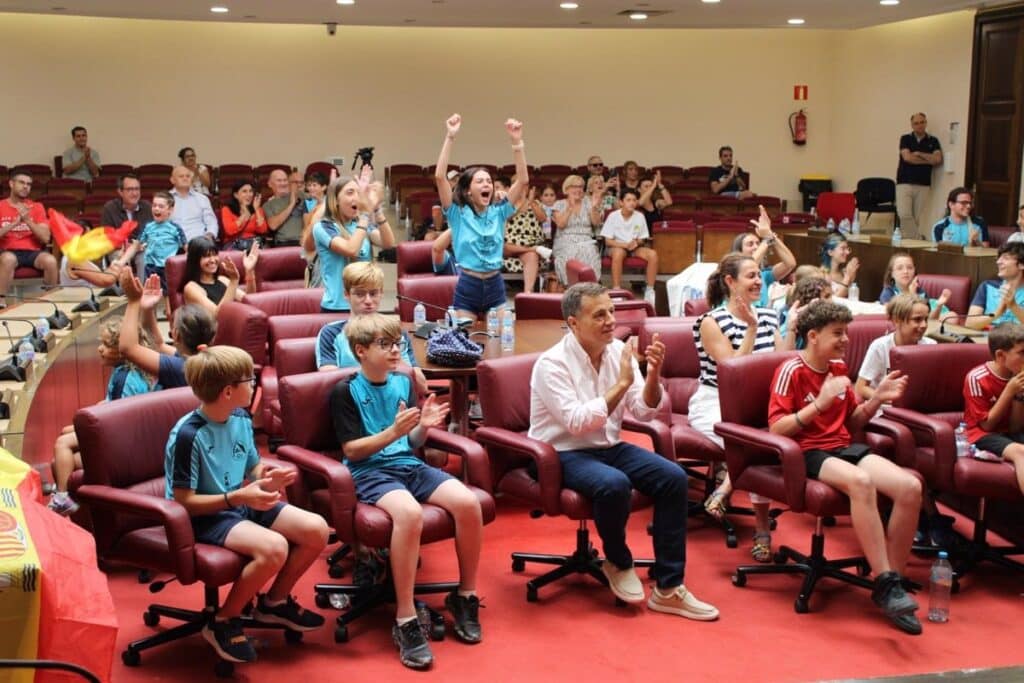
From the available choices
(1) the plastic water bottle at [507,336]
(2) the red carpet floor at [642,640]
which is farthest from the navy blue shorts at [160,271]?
(2) the red carpet floor at [642,640]

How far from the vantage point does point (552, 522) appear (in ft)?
18.4

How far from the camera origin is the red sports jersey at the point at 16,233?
10.2 meters

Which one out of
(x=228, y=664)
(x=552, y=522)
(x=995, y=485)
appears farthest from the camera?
(x=552, y=522)

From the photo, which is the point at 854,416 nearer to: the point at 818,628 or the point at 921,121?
the point at 818,628

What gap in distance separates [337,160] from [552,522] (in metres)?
7.30

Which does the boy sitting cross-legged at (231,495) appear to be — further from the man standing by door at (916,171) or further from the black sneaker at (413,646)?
the man standing by door at (916,171)

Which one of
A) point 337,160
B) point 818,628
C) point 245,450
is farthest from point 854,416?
point 337,160

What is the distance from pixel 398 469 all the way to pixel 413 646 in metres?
0.68

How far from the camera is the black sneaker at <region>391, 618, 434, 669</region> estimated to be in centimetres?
404

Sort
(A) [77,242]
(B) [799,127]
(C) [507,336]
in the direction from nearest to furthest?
(C) [507,336] → (A) [77,242] → (B) [799,127]

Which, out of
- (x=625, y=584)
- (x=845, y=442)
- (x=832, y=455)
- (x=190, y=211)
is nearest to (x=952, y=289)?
(x=845, y=442)

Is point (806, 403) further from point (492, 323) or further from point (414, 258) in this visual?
point (414, 258)

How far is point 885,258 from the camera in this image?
400 inches

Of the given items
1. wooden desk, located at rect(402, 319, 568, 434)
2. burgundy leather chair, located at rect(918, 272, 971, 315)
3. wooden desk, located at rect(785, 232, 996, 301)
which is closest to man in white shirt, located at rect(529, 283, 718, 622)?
wooden desk, located at rect(402, 319, 568, 434)
